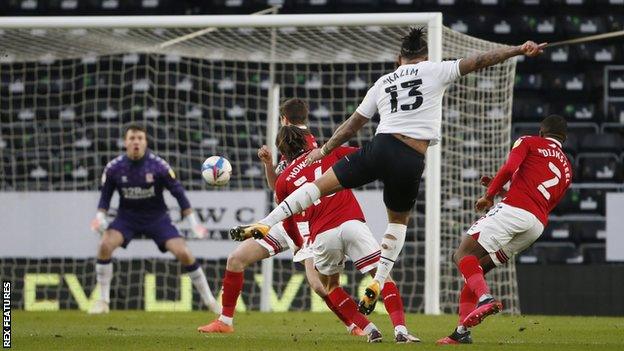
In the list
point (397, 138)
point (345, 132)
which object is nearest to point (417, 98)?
point (397, 138)

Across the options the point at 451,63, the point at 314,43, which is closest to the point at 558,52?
the point at 314,43

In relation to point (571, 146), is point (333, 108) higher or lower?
higher

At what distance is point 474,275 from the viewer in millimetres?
8273

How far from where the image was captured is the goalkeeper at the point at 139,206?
41.8 feet

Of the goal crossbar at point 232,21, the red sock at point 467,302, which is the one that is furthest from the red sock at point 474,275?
the goal crossbar at point 232,21

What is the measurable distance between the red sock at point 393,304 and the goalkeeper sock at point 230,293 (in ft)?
5.64

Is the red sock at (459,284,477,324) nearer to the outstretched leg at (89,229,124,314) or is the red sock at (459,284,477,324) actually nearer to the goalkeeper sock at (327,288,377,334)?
the goalkeeper sock at (327,288,377,334)

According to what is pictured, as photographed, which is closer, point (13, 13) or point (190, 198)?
point (190, 198)

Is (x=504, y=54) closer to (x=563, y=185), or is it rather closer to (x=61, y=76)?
(x=563, y=185)

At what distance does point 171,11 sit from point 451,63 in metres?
10.9

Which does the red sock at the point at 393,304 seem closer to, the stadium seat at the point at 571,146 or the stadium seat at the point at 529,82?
the stadium seat at the point at 571,146

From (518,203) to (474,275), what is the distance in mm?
840

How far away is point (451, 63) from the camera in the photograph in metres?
7.71

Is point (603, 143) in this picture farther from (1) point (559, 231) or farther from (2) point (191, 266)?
(2) point (191, 266)
